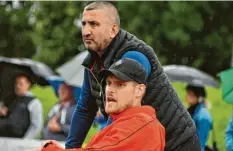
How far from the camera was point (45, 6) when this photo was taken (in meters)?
21.7

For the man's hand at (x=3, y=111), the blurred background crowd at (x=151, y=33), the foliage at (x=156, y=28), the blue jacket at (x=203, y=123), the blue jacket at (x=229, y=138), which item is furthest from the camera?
the foliage at (x=156, y=28)

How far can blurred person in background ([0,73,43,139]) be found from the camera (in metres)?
7.29

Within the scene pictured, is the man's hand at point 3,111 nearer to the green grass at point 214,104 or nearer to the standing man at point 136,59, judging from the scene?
the standing man at point 136,59

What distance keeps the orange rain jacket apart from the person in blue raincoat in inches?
136

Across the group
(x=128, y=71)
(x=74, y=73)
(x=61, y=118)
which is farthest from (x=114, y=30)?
(x=74, y=73)

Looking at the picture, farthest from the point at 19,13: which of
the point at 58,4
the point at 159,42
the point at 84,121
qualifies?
the point at 84,121

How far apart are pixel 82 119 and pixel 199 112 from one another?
2874 mm

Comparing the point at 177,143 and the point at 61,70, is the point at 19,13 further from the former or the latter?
the point at 177,143

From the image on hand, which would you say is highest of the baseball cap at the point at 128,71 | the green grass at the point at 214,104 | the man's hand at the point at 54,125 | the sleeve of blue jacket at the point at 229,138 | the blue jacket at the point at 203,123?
the baseball cap at the point at 128,71

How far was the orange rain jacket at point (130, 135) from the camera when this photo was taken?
Result: 2926mm

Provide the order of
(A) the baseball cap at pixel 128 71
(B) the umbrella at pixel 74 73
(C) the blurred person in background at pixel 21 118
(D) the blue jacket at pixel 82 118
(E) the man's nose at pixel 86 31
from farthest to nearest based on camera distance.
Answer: (B) the umbrella at pixel 74 73, (C) the blurred person in background at pixel 21 118, (D) the blue jacket at pixel 82 118, (E) the man's nose at pixel 86 31, (A) the baseball cap at pixel 128 71

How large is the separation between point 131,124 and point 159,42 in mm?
18675

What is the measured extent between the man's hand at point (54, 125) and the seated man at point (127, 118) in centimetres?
425

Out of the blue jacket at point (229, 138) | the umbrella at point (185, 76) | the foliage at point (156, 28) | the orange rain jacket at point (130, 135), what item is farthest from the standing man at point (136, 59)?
the foliage at point (156, 28)
